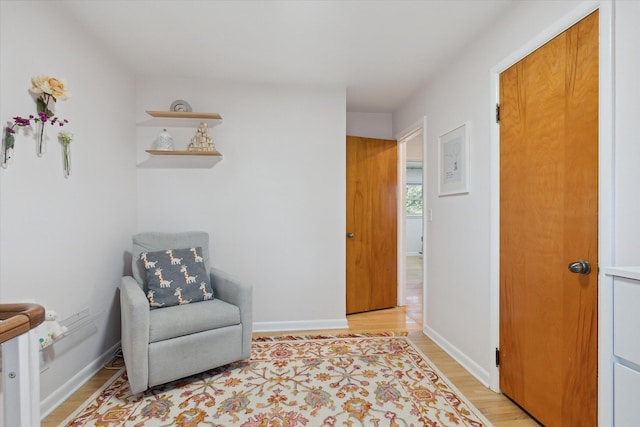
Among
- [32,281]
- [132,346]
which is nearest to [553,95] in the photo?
[132,346]

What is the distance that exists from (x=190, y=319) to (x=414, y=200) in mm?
7828

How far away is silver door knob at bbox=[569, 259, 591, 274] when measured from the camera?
1.39 meters

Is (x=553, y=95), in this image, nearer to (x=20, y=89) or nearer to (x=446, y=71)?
(x=446, y=71)

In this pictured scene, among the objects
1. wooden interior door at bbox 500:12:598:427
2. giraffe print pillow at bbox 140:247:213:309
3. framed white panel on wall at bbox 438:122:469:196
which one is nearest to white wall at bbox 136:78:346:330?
giraffe print pillow at bbox 140:247:213:309

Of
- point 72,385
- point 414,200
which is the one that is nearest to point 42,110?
point 72,385

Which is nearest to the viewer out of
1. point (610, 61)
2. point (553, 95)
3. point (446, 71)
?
point (610, 61)

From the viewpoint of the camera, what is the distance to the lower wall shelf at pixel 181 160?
2.95 m

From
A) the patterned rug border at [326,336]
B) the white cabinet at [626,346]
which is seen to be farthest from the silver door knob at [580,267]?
the patterned rug border at [326,336]

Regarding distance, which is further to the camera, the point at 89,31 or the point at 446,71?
the point at 446,71

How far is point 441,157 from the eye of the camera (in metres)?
2.70

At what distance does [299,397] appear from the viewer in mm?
1940

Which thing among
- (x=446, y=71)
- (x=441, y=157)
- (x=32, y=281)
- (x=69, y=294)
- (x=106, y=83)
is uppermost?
(x=446, y=71)

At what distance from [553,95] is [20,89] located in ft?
8.76

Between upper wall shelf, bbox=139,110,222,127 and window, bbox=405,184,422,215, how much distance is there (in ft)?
22.6
